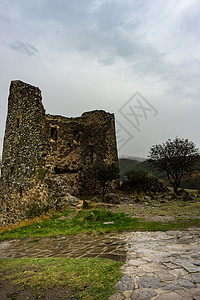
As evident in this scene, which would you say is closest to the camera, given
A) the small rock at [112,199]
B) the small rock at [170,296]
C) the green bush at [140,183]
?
the small rock at [170,296]

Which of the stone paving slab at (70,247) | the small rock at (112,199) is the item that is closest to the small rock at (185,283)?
the stone paving slab at (70,247)

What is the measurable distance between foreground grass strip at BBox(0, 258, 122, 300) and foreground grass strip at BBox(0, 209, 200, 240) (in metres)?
2.83

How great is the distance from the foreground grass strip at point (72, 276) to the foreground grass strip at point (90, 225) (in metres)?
2.83

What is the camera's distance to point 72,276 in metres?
3.02

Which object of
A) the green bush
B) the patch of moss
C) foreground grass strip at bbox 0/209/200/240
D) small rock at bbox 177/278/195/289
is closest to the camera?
small rock at bbox 177/278/195/289

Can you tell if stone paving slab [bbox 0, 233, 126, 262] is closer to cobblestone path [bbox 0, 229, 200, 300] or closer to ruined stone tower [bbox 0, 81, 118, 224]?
cobblestone path [bbox 0, 229, 200, 300]

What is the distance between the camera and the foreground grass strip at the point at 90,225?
6.32m

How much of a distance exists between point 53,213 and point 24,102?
259 inches

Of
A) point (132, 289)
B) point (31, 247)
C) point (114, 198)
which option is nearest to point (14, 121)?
point (114, 198)

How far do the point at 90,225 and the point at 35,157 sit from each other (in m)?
5.18

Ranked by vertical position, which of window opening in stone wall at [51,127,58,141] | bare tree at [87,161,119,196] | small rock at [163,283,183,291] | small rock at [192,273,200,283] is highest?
window opening in stone wall at [51,127,58,141]

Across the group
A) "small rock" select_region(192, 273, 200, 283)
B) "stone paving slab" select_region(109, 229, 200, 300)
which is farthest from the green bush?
"small rock" select_region(192, 273, 200, 283)

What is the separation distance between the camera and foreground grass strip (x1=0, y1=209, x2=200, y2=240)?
6.32 metres

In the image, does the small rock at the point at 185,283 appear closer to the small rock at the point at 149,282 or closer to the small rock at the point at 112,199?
Result: the small rock at the point at 149,282
